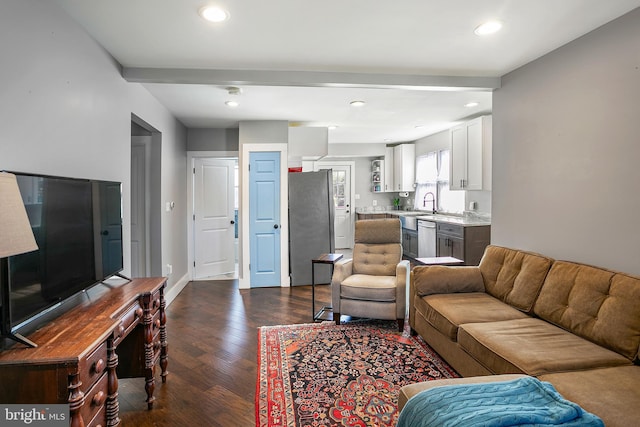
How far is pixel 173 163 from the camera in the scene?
470 cm

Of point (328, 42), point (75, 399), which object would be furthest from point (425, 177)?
point (75, 399)

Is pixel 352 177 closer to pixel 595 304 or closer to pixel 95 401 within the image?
pixel 595 304

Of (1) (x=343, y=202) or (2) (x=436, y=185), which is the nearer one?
(2) (x=436, y=185)

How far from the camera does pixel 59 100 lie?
6.73 ft

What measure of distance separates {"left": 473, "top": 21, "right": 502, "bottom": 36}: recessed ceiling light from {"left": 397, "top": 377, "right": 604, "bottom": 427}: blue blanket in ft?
7.15

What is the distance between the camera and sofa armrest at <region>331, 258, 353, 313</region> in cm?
355

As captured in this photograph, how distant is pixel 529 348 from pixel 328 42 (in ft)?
7.92

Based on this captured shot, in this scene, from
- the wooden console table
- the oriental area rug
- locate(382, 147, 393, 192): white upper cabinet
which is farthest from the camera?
locate(382, 147, 393, 192): white upper cabinet

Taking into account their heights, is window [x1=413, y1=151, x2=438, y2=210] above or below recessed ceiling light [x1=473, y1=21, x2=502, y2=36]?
below

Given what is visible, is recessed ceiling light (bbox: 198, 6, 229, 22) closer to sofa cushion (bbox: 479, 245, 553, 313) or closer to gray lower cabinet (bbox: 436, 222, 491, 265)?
sofa cushion (bbox: 479, 245, 553, 313)

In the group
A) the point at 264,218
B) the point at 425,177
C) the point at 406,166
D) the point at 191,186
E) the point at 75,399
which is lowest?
the point at 75,399

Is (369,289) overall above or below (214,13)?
below

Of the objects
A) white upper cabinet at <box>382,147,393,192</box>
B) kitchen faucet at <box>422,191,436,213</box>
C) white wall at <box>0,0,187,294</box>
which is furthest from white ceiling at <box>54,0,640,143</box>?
white upper cabinet at <box>382,147,393,192</box>

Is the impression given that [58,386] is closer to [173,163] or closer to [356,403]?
[356,403]
